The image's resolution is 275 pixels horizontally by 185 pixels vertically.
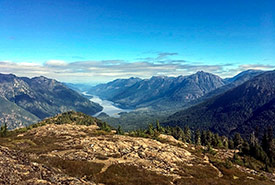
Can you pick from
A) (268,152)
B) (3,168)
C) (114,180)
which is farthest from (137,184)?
(268,152)

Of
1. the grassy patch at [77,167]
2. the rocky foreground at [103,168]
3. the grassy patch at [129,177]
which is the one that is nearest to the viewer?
the rocky foreground at [103,168]

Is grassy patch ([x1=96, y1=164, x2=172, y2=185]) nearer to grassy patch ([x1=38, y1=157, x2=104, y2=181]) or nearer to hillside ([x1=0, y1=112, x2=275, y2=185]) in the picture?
hillside ([x1=0, y1=112, x2=275, y2=185])

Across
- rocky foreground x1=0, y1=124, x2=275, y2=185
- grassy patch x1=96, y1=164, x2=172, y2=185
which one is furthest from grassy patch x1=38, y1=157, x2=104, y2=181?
grassy patch x1=96, y1=164, x2=172, y2=185

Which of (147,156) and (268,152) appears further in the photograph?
(268,152)

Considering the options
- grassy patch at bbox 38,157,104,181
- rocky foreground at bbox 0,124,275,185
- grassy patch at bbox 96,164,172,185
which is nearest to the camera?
rocky foreground at bbox 0,124,275,185

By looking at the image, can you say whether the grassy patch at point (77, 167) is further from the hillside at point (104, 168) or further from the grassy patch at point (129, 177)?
the grassy patch at point (129, 177)

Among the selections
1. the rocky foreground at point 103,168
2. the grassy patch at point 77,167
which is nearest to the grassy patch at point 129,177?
the rocky foreground at point 103,168

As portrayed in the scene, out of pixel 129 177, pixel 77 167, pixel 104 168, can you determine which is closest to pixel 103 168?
pixel 104 168

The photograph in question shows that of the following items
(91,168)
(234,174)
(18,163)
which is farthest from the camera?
(234,174)

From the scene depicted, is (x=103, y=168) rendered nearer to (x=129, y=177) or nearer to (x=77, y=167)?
(x=77, y=167)

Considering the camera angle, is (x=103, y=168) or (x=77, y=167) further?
(x=103, y=168)

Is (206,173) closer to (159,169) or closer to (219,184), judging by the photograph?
(219,184)
